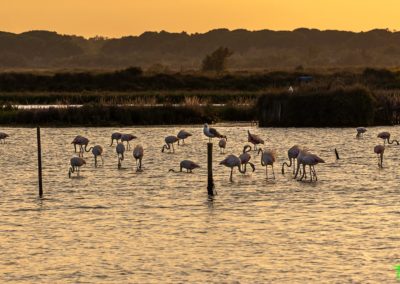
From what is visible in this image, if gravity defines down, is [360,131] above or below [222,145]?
above

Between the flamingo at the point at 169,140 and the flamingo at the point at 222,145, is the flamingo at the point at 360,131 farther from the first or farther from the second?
the flamingo at the point at 169,140

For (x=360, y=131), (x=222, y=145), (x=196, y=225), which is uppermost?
(x=360, y=131)

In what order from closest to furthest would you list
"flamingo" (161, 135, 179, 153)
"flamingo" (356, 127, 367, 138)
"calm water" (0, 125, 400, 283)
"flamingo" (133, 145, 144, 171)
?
"calm water" (0, 125, 400, 283) < "flamingo" (133, 145, 144, 171) < "flamingo" (161, 135, 179, 153) < "flamingo" (356, 127, 367, 138)

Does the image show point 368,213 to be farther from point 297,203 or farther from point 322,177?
point 322,177

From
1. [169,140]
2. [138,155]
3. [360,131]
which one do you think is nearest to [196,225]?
[138,155]

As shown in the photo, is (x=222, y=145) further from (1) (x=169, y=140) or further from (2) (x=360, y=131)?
(2) (x=360, y=131)

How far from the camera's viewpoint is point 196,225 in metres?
24.3

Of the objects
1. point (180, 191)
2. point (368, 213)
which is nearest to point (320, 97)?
point (180, 191)

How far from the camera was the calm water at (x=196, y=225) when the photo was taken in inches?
773

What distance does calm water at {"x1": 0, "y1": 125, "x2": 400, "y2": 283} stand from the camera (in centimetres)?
Answer: 1962

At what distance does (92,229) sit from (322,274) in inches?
256

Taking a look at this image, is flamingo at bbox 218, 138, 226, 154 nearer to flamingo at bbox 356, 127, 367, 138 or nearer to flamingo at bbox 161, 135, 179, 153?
flamingo at bbox 161, 135, 179, 153

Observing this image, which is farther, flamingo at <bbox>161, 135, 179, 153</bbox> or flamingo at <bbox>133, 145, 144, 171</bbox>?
flamingo at <bbox>161, 135, 179, 153</bbox>

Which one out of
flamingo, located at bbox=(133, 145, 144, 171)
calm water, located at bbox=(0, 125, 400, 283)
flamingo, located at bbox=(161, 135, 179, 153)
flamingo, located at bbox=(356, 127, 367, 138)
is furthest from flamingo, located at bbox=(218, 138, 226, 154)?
flamingo, located at bbox=(356, 127, 367, 138)
